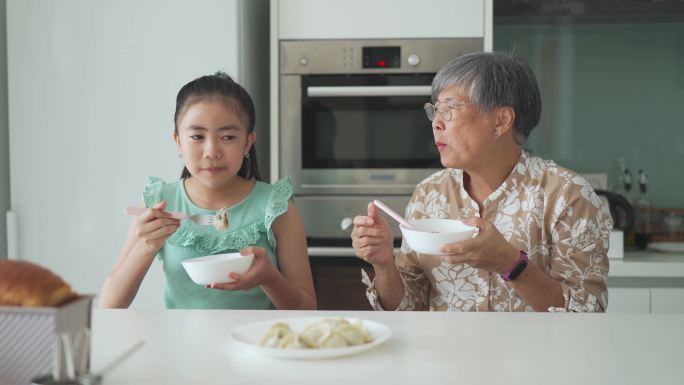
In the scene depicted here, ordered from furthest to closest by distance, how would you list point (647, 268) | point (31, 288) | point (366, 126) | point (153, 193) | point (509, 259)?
point (366, 126) < point (647, 268) < point (153, 193) < point (509, 259) < point (31, 288)

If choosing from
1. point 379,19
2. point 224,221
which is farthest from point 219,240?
point 379,19

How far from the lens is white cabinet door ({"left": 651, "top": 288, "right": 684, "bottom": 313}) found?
8.39 feet

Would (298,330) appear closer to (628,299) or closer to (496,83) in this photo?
(496,83)

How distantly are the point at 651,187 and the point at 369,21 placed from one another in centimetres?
134

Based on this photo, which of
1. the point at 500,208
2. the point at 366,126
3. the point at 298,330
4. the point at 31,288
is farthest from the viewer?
the point at 366,126

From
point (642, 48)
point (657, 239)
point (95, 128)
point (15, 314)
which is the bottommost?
point (657, 239)

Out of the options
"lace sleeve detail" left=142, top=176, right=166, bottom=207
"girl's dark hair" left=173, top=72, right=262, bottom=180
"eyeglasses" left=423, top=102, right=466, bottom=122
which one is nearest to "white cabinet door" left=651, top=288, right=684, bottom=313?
"eyeglasses" left=423, top=102, right=466, bottom=122

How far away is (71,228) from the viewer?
8.73 ft

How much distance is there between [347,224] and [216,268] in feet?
4.37

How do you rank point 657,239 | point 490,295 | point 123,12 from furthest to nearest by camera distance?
point 657,239 → point 123,12 → point 490,295

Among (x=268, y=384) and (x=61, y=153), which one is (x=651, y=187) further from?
(x=268, y=384)

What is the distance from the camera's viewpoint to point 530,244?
5.54 ft

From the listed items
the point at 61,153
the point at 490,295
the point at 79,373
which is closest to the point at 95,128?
the point at 61,153

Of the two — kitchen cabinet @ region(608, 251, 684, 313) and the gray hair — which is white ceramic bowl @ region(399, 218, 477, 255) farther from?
kitchen cabinet @ region(608, 251, 684, 313)
